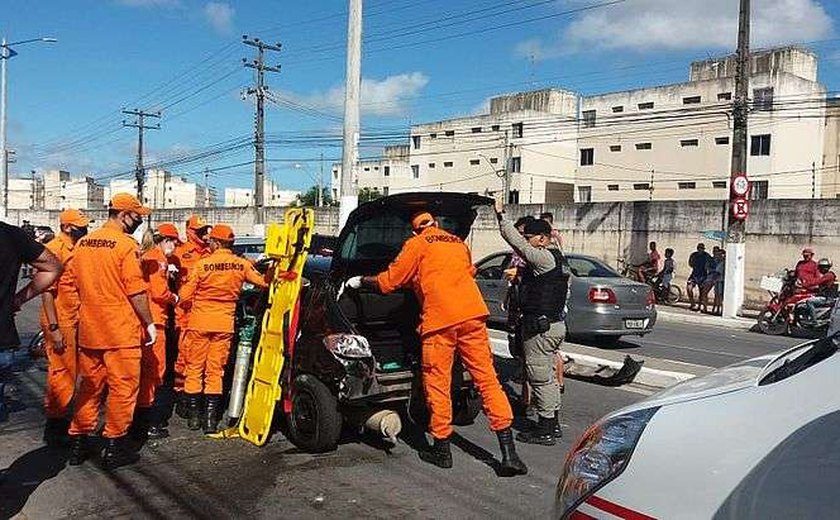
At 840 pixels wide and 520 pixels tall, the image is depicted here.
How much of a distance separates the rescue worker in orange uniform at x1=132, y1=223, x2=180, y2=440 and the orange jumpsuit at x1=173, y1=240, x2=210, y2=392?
135 millimetres

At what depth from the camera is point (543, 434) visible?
612 centimetres

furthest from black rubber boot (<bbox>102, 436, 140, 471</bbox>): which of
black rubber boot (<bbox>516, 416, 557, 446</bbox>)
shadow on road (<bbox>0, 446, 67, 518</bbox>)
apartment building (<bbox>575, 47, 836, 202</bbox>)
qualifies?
apartment building (<bbox>575, 47, 836, 202</bbox>)

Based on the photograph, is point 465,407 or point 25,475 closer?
point 25,475

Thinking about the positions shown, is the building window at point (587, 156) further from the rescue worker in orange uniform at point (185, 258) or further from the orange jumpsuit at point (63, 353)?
the orange jumpsuit at point (63, 353)

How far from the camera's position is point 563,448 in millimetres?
6008

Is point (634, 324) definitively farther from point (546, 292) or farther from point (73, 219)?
point (73, 219)

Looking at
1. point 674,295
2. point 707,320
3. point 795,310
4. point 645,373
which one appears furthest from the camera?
point 674,295

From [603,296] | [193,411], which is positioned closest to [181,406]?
[193,411]

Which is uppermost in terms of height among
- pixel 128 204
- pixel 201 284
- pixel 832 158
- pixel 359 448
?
pixel 832 158

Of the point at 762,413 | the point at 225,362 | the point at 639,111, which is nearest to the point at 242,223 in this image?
the point at 639,111

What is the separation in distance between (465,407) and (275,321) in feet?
6.16

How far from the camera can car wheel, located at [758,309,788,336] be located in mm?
15469

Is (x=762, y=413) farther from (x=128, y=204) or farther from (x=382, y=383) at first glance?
(x=128, y=204)

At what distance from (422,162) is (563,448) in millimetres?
71728
